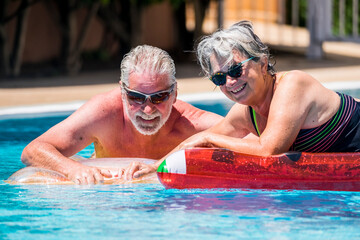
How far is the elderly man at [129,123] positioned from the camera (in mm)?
4500

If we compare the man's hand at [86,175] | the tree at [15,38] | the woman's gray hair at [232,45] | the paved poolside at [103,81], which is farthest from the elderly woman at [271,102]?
the tree at [15,38]

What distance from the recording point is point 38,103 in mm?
8602

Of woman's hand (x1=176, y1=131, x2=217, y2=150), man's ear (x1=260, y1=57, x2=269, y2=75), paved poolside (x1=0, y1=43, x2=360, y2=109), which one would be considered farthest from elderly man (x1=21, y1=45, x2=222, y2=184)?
paved poolside (x1=0, y1=43, x2=360, y2=109)

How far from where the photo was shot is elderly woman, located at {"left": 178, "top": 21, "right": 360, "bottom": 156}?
4.07m

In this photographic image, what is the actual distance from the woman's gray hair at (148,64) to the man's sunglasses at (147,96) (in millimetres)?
63

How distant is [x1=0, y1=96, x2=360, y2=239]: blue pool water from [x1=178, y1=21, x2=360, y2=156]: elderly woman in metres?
0.30

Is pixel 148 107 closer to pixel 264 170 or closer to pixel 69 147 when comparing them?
pixel 69 147

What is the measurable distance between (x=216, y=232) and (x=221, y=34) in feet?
3.79

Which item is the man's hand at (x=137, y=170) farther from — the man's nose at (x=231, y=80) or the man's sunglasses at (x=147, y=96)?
the man's nose at (x=231, y=80)

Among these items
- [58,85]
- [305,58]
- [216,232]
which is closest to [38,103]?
[58,85]

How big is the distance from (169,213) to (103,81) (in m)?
7.01

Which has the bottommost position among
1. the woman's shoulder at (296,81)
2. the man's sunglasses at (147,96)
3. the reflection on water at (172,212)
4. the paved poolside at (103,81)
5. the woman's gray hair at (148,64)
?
the paved poolside at (103,81)

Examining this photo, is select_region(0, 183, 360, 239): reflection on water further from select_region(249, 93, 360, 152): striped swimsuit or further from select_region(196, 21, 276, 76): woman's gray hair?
select_region(196, 21, 276, 76): woman's gray hair

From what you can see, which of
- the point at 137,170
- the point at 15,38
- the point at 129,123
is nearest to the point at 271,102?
the point at 137,170
